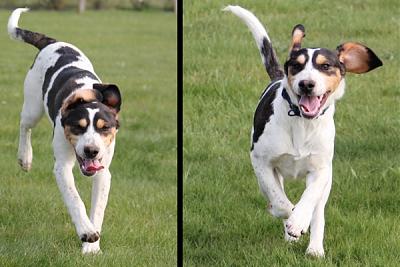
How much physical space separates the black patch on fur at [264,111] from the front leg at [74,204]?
2.47 ft

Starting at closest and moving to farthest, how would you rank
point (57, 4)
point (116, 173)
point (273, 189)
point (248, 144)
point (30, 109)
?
point (273, 189), point (30, 109), point (248, 144), point (116, 173), point (57, 4)

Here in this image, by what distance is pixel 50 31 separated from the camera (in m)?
7.63

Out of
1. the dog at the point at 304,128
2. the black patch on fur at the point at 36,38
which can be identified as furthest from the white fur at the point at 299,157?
the black patch on fur at the point at 36,38

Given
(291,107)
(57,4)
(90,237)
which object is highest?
(291,107)

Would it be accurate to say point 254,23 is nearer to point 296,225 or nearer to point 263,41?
point 263,41

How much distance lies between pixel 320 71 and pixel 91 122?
864 millimetres

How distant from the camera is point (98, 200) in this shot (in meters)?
3.58

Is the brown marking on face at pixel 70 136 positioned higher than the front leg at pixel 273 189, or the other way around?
the brown marking on face at pixel 70 136

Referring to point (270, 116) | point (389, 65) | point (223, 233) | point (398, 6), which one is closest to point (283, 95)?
point (270, 116)

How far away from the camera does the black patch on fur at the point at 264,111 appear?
3.54 metres

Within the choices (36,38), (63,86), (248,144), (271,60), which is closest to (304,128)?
(271,60)

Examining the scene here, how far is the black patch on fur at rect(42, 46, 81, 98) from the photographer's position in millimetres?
3859

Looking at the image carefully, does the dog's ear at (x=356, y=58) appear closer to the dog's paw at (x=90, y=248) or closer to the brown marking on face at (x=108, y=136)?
the brown marking on face at (x=108, y=136)

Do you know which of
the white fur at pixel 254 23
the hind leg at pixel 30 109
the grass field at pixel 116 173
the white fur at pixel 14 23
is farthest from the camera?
the white fur at pixel 14 23
